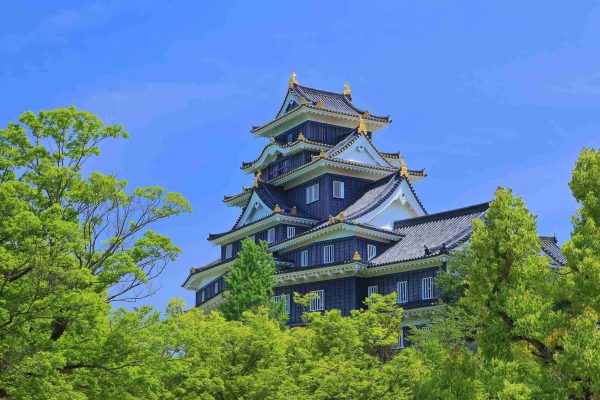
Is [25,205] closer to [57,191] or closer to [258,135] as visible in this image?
[57,191]

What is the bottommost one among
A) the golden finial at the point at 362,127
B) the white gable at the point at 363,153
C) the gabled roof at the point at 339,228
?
the gabled roof at the point at 339,228

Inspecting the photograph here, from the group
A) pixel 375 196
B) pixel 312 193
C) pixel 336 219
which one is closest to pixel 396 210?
pixel 375 196

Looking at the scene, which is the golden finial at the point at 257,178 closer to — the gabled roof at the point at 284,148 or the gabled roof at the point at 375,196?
the gabled roof at the point at 284,148

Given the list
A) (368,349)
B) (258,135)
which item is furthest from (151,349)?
(258,135)

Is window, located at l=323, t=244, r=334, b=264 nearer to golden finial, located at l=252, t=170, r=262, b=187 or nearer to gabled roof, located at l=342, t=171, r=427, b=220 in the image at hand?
gabled roof, located at l=342, t=171, r=427, b=220

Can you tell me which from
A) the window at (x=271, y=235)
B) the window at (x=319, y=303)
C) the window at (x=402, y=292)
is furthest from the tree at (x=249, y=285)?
the window at (x=271, y=235)

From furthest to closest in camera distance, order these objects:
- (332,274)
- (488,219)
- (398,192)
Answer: (398,192)
(332,274)
(488,219)

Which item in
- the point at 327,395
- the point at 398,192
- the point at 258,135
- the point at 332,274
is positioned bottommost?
the point at 327,395

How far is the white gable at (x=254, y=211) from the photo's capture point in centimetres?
6232

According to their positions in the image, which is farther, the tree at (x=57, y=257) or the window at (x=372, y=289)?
the window at (x=372, y=289)

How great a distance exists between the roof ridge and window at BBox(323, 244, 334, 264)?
495cm

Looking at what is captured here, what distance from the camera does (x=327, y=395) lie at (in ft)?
104

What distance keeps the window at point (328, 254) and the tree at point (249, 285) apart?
8.06 metres

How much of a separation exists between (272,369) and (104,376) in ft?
24.8
